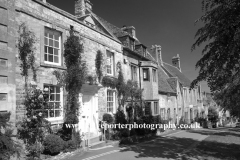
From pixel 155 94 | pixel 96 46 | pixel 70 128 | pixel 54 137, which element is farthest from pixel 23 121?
pixel 155 94

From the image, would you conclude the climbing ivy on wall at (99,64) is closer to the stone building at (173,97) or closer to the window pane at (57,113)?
the window pane at (57,113)

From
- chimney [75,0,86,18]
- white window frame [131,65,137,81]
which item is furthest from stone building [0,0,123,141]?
chimney [75,0,86,18]

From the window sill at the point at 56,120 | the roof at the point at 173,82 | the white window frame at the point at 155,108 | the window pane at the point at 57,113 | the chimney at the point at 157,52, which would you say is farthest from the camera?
the chimney at the point at 157,52

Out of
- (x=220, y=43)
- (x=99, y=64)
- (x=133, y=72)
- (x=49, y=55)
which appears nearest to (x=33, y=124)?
(x=49, y=55)

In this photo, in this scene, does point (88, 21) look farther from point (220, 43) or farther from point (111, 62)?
point (220, 43)

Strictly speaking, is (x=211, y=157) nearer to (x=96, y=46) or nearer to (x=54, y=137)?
(x=54, y=137)

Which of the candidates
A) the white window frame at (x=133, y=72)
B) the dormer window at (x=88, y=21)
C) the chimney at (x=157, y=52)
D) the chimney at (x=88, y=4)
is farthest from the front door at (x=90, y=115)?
the chimney at (x=157, y=52)

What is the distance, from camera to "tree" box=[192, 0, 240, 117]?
6.10 meters

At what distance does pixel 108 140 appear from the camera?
12273 mm

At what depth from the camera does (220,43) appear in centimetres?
652

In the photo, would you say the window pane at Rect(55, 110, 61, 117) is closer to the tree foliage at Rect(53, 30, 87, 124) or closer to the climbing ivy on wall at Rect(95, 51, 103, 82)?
the tree foliage at Rect(53, 30, 87, 124)

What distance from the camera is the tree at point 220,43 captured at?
6.10 meters

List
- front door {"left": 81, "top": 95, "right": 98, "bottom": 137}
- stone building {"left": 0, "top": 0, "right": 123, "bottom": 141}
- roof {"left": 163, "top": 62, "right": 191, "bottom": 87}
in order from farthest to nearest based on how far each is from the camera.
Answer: roof {"left": 163, "top": 62, "right": 191, "bottom": 87}, front door {"left": 81, "top": 95, "right": 98, "bottom": 137}, stone building {"left": 0, "top": 0, "right": 123, "bottom": 141}

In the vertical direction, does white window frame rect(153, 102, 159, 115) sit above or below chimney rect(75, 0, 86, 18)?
below
